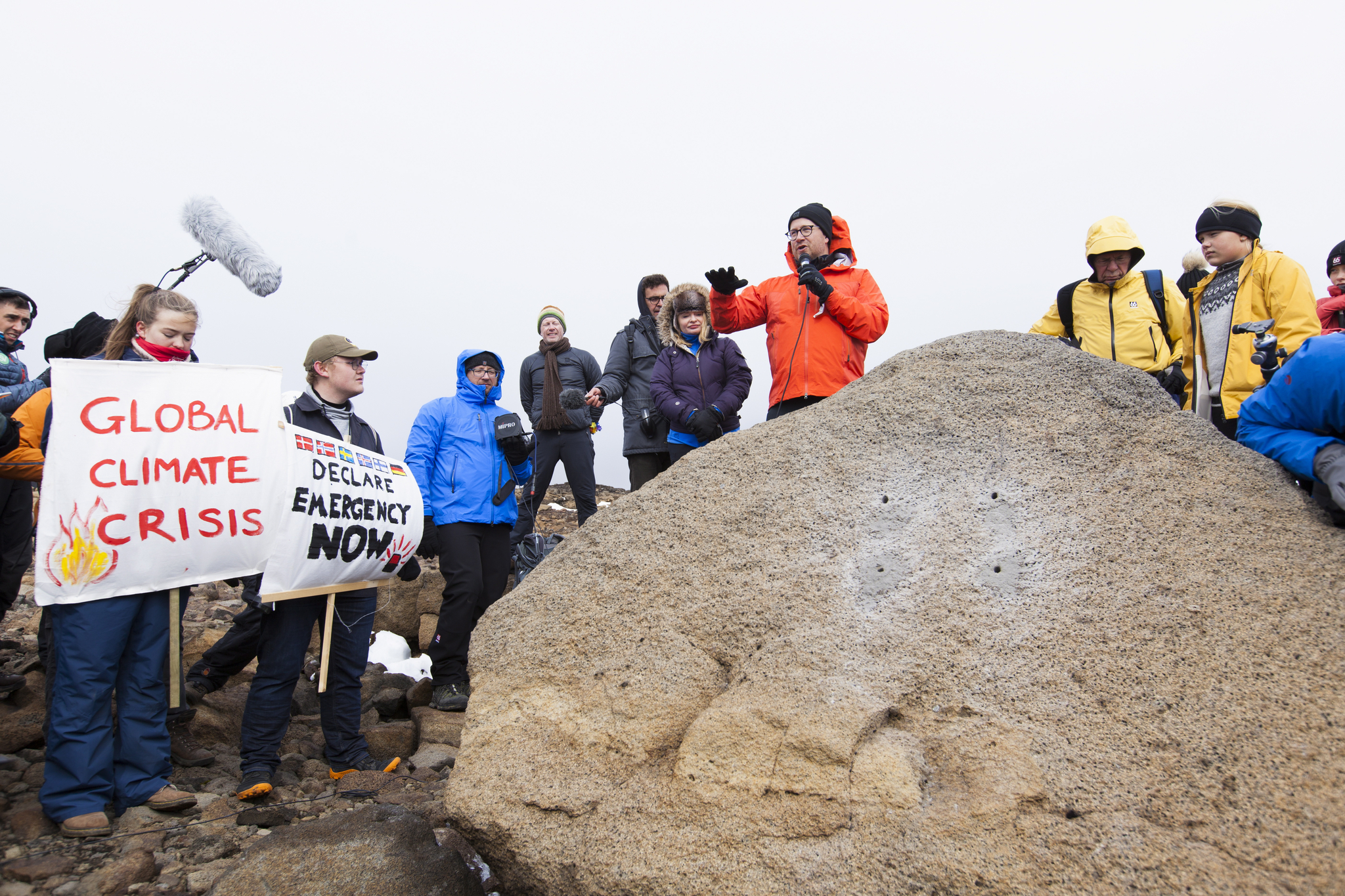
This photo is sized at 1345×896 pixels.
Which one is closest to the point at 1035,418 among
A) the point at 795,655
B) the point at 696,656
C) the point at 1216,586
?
the point at 1216,586

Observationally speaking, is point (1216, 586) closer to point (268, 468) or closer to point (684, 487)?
point (684, 487)

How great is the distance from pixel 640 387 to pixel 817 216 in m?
1.89

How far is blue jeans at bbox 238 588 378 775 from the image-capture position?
3508mm

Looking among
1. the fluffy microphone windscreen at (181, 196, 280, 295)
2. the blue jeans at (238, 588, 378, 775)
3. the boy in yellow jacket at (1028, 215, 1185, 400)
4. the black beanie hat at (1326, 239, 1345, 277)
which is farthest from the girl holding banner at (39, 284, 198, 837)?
the black beanie hat at (1326, 239, 1345, 277)

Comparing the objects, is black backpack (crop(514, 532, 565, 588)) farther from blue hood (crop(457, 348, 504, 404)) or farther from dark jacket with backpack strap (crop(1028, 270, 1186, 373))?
dark jacket with backpack strap (crop(1028, 270, 1186, 373))

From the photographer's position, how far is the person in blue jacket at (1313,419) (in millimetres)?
2408

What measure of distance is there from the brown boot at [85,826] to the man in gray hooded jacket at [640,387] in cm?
322

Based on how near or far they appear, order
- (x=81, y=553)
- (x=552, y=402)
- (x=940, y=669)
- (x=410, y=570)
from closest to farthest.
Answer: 1. (x=940, y=669)
2. (x=81, y=553)
3. (x=410, y=570)
4. (x=552, y=402)

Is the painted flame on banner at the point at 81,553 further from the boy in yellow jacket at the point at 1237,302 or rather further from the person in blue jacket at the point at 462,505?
the boy in yellow jacket at the point at 1237,302

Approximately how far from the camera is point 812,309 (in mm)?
4195

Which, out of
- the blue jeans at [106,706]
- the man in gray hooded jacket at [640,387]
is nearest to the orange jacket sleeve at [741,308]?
the man in gray hooded jacket at [640,387]

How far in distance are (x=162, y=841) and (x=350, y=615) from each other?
119cm

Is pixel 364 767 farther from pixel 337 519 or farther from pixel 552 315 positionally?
pixel 552 315

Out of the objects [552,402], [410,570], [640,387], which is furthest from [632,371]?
[410,570]
